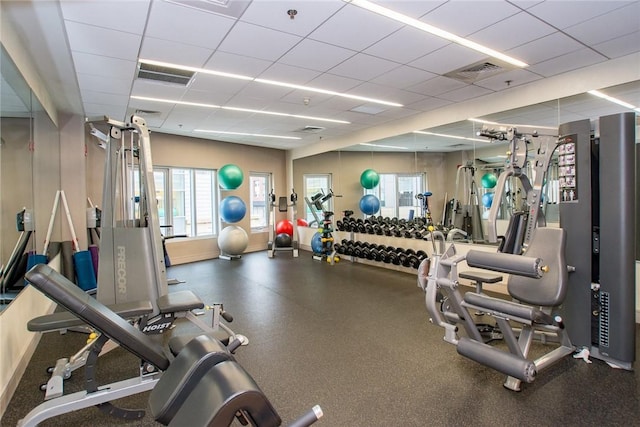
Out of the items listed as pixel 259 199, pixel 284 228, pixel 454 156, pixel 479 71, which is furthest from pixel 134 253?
pixel 259 199

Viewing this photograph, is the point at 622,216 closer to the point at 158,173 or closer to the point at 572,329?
the point at 572,329

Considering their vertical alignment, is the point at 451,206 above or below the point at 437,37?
below

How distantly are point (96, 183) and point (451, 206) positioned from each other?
6.36 m

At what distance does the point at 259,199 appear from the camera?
904cm

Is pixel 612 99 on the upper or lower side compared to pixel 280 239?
upper

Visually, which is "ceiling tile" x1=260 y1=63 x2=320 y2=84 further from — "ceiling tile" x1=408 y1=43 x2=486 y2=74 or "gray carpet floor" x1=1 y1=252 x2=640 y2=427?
"gray carpet floor" x1=1 y1=252 x2=640 y2=427

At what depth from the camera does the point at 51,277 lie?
1651mm

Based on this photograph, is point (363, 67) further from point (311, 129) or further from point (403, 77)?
point (311, 129)

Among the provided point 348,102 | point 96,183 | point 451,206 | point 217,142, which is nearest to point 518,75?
point 348,102

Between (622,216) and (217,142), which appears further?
(217,142)

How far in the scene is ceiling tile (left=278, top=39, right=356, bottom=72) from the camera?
311 cm

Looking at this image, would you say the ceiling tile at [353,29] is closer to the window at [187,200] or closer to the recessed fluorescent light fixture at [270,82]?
the recessed fluorescent light fixture at [270,82]

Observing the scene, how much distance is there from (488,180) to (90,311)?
6.00 m

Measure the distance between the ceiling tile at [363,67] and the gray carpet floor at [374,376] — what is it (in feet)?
8.81
